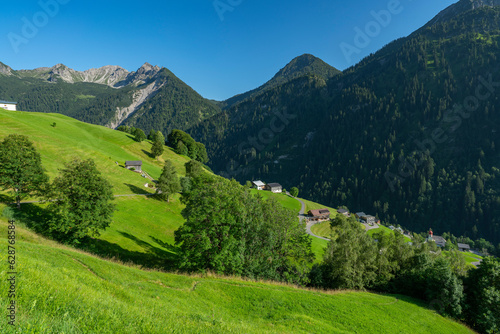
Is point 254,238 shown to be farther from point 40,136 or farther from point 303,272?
point 40,136

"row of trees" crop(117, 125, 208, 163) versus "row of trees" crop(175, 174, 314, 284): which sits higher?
"row of trees" crop(117, 125, 208, 163)

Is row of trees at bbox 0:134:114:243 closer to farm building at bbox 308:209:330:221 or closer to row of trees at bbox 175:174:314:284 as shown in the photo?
row of trees at bbox 175:174:314:284

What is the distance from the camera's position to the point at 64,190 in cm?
2803

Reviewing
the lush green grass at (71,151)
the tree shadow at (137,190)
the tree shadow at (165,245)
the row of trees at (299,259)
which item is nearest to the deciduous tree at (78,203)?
the row of trees at (299,259)

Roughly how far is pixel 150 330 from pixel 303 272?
32.7 m

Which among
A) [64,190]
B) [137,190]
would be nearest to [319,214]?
[137,190]

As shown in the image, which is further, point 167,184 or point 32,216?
point 167,184

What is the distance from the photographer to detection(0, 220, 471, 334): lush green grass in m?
5.97

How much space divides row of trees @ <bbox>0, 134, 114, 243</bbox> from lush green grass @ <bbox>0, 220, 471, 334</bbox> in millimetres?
3815

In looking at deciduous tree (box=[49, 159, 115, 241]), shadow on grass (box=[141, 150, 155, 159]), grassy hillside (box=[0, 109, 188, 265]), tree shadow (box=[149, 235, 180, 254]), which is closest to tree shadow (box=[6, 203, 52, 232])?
grassy hillside (box=[0, 109, 188, 265])

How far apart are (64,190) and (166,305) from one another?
25111mm

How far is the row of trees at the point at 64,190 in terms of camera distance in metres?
27.6

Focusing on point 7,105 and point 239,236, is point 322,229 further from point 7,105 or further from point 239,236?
point 7,105

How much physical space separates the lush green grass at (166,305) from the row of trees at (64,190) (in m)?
3.81
